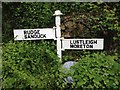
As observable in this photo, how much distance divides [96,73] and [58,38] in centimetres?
91

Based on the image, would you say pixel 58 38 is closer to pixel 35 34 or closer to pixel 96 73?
pixel 35 34

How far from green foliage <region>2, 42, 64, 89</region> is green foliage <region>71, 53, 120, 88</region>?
0.84ft

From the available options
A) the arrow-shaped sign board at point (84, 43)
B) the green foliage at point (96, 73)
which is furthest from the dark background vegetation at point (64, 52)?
the arrow-shaped sign board at point (84, 43)

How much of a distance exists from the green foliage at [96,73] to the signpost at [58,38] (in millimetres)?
336

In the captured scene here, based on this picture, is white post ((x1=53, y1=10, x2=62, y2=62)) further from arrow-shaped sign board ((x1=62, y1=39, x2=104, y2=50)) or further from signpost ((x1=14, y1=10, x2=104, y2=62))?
arrow-shaped sign board ((x1=62, y1=39, x2=104, y2=50))

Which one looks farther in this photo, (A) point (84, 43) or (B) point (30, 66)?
(A) point (84, 43)

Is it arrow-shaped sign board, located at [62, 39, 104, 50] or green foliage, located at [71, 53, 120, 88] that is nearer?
green foliage, located at [71, 53, 120, 88]

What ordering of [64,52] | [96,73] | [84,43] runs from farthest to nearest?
[64,52] < [84,43] < [96,73]

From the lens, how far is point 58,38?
5.38 metres

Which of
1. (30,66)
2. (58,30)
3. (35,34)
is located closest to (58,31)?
(58,30)

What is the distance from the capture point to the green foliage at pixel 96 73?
474cm

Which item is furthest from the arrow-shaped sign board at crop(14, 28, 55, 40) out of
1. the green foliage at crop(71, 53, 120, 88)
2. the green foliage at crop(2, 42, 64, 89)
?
the green foliage at crop(71, 53, 120, 88)

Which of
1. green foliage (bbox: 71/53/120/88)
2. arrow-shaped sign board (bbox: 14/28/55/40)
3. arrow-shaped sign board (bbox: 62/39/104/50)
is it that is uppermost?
arrow-shaped sign board (bbox: 14/28/55/40)

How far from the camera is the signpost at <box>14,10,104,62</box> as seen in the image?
531cm
